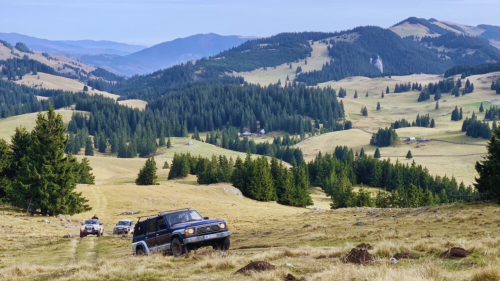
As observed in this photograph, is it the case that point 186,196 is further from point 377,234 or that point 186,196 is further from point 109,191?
point 377,234

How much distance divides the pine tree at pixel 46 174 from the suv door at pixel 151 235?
29.1 meters

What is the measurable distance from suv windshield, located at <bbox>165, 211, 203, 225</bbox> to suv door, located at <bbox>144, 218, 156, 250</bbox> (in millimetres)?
935

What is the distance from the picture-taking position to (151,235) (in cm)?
2242

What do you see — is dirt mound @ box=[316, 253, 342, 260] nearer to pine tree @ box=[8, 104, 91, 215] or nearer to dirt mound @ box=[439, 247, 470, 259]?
dirt mound @ box=[439, 247, 470, 259]

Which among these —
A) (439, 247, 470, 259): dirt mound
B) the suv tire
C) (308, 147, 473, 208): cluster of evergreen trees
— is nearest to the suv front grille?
the suv tire

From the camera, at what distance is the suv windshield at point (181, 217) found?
22.0m

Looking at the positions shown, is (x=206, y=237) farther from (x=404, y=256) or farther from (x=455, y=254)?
(x=455, y=254)

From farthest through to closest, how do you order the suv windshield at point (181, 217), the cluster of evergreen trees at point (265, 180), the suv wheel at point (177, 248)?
the cluster of evergreen trees at point (265, 180), the suv windshield at point (181, 217), the suv wheel at point (177, 248)

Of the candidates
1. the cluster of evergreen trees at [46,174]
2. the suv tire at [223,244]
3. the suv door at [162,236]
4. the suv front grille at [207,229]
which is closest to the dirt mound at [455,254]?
the suv tire at [223,244]

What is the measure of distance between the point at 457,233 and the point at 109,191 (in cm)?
5659

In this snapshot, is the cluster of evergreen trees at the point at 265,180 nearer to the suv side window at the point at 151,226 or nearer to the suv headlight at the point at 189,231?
the suv side window at the point at 151,226

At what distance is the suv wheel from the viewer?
2039 centimetres

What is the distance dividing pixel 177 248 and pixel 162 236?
46.7 inches

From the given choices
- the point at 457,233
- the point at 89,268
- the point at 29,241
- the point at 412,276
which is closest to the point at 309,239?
the point at 457,233
